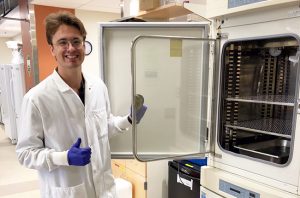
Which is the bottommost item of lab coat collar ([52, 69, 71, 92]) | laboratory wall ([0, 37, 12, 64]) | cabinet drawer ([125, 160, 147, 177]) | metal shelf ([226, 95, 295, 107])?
cabinet drawer ([125, 160, 147, 177])

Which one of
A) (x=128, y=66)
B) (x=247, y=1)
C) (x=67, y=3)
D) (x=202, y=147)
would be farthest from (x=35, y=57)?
(x=247, y=1)

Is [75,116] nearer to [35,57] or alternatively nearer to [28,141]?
[28,141]

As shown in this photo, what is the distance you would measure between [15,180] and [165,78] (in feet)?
9.96

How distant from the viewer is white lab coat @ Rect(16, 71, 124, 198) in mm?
1312

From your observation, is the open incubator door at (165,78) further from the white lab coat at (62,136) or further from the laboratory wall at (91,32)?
the laboratory wall at (91,32)

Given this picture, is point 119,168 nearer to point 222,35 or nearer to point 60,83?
point 60,83

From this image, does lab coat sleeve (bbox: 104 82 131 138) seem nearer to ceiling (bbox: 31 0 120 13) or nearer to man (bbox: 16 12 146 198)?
man (bbox: 16 12 146 198)

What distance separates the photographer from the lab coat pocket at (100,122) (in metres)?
1.51

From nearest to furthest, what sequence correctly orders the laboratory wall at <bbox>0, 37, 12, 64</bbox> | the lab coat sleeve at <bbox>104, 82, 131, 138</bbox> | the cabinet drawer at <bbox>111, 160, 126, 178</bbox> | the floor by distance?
the lab coat sleeve at <bbox>104, 82, 131, 138</bbox> < the cabinet drawer at <bbox>111, 160, 126, 178</bbox> < the floor < the laboratory wall at <bbox>0, 37, 12, 64</bbox>

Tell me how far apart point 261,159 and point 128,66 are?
999mm

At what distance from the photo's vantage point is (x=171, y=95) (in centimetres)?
162

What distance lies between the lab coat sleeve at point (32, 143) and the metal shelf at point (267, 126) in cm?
100

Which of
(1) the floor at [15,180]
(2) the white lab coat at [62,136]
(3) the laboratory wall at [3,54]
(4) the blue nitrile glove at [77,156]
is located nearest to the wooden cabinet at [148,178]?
(2) the white lab coat at [62,136]

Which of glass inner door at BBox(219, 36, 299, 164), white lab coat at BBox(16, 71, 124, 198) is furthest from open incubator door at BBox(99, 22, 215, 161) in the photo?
white lab coat at BBox(16, 71, 124, 198)
